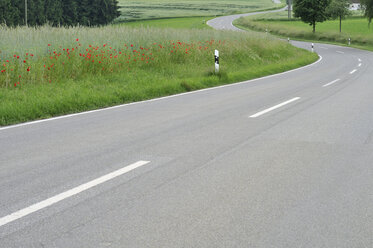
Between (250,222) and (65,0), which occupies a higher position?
(65,0)

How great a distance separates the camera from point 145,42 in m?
17.1

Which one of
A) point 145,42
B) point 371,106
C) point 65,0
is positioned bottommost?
point 371,106

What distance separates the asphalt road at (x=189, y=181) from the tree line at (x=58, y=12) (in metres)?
52.3

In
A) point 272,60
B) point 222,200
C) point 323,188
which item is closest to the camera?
point 222,200

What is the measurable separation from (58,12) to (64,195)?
71.5 m

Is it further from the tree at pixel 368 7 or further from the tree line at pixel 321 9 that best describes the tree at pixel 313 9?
the tree at pixel 368 7

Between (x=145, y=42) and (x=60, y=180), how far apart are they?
12.8m

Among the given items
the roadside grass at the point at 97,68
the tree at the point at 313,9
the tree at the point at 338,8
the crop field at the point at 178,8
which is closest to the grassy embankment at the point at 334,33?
the tree at the point at 313,9

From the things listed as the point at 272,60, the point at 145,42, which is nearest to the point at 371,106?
the point at 145,42

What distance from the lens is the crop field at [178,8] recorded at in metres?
92.9

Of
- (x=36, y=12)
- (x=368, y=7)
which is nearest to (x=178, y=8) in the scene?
(x=36, y=12)

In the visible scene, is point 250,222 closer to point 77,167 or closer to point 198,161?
point 198,161

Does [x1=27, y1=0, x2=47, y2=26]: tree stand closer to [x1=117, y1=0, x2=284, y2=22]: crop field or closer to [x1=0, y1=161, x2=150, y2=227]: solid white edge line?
[x1=117, y1=0, x2=284, y2=22]: crop field

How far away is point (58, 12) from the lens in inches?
2790
